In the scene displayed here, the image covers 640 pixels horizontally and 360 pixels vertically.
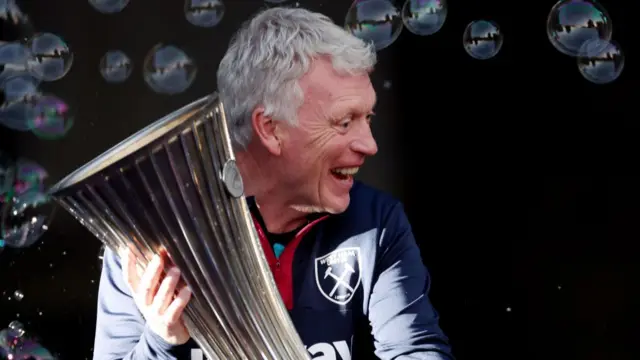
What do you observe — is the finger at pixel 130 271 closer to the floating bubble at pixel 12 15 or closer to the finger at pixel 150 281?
the finger at pixel 150 281

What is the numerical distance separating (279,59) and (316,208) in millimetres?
285

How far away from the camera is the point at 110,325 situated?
1878mm

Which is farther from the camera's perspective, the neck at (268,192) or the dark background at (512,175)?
the dark background at (512,175)

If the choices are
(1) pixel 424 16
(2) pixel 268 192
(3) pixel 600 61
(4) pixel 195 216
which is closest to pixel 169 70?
(1) pixel 424 16

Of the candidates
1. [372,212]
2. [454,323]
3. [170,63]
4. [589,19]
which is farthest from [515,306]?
[170,63]

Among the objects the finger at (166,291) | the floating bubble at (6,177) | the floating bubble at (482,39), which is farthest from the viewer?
the floating bubble at (6,177)

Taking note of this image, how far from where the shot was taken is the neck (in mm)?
1862

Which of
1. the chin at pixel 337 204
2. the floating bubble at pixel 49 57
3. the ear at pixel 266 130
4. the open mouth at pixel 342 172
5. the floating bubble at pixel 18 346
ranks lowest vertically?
the floating bubble at pixel 18 346

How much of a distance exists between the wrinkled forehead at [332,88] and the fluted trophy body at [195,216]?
0.43 meters

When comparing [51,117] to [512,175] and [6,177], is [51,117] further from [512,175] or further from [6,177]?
[512,175]

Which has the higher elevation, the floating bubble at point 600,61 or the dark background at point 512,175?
the floating bubble at point 600,61

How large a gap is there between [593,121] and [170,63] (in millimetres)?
1182

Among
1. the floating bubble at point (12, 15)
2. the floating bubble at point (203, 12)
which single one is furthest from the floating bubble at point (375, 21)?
the floating bubble at point (12, 15)

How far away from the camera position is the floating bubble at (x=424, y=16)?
2633 millimetres
